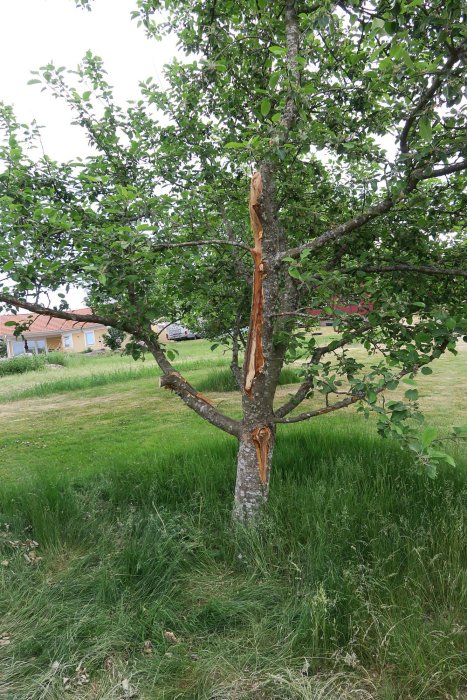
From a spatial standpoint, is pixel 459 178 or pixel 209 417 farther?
pixel 209 417

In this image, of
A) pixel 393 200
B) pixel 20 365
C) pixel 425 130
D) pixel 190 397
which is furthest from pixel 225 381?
pixel 20 365

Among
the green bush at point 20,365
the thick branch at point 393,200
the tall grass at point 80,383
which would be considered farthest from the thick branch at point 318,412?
the green bush at point 20,365

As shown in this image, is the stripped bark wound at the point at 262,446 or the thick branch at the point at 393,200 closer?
the thick branch at the point at 393,200

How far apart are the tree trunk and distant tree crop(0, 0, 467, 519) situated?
0.01 metres

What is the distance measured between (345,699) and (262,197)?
268cm

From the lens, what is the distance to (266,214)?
9.93ft

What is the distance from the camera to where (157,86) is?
3713 mm

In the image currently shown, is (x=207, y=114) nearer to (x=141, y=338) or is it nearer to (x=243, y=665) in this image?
(x=141, y=338)

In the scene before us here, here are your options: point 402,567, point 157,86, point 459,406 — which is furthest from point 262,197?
point 459,406

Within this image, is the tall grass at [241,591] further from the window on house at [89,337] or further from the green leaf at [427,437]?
the window on house at [89,337]

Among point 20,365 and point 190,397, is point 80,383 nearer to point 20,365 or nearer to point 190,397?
point 20,365

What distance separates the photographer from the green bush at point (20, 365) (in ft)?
63.1

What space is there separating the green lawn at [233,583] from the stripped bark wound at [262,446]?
0.78ft

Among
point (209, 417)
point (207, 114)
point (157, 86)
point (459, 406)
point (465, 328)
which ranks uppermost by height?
point (157, 86)
